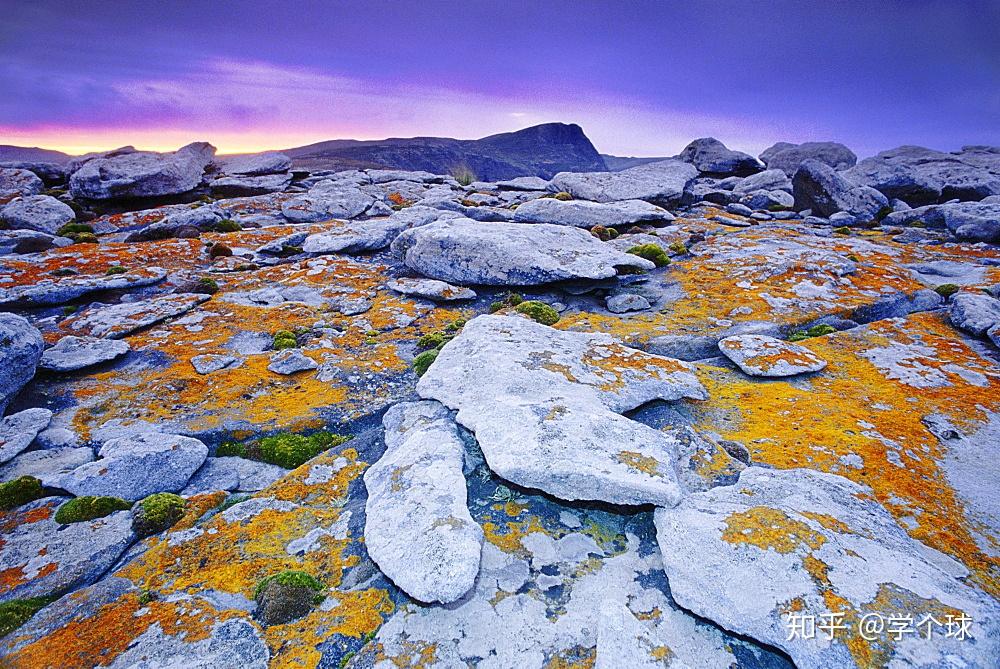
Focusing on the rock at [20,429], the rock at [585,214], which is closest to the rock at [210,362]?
the rock at [20,429]

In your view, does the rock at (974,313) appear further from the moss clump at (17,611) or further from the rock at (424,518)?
the moss clump at (17,611)

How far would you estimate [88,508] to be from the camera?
5.43 meters

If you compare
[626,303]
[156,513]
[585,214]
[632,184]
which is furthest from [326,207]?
[156,513]

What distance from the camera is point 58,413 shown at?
732 cm

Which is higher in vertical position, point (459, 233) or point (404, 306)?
point (459, 233)

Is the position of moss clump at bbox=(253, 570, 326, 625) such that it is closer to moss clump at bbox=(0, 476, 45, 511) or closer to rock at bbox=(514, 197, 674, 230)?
moss clump at bbox=(0, 476, 45, 511)

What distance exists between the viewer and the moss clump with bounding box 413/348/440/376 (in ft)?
27.0

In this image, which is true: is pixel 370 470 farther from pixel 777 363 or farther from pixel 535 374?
pixel 777 363

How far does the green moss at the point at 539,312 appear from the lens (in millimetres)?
9922

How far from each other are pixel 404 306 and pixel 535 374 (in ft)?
19.5

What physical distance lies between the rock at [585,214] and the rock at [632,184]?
429 cm

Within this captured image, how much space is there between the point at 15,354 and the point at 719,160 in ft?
150

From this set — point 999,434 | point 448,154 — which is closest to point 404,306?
point 999,434

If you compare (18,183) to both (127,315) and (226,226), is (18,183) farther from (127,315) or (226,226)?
(127,315)
